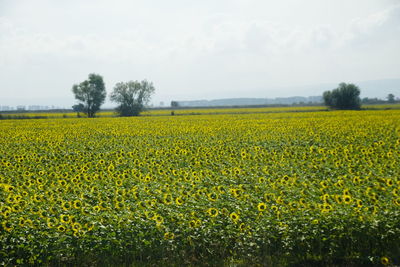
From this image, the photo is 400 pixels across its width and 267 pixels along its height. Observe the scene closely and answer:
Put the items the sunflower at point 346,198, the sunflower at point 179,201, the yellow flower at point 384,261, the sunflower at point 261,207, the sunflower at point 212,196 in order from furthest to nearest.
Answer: the sunflower at point 212,196
the sunflower at point 179,201
the sunflower at point 346,198
the sunflower at point 261,207
the yellow flower at point 384,261

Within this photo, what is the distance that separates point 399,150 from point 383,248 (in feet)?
34.8

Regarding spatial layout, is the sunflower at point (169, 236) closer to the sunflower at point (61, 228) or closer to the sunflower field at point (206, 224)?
the sunflower field at point (206, 224)

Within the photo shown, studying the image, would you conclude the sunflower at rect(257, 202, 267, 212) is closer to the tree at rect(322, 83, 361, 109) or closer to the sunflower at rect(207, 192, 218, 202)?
the sunflower at rect(207, 192, 218, 202)

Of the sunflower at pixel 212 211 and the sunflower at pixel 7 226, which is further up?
the sunflower at pixel 212 211

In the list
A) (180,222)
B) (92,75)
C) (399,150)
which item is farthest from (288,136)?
(92,75)

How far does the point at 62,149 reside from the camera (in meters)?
20.4

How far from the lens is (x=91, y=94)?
84000mm

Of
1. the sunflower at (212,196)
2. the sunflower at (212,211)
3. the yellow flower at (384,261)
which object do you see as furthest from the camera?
the sunflower at (212,196)

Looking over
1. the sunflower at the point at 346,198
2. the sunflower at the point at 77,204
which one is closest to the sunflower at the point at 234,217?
the sunflower at the point at 346,198

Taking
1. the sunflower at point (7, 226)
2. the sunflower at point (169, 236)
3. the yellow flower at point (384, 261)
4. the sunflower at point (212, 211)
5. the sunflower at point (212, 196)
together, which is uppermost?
the sunflower at point (212, 196)

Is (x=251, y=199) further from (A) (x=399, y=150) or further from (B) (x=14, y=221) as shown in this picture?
(A) (x=399, y=150)

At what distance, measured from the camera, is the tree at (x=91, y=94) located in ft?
272

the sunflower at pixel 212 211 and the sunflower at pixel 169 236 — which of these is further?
the sunflower at pixel 212 211

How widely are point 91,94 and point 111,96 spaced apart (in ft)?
15.4
